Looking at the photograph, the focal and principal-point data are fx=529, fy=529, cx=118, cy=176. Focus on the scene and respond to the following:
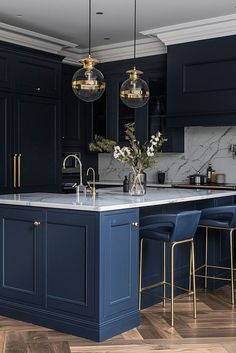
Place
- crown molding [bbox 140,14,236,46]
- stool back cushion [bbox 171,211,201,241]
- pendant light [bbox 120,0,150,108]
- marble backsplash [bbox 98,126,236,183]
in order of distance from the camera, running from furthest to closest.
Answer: marble backsplash [bbox 98,126,236,183] < crown molding [bbox 140,14,236,46] < pendant light [bbox 120,0,150,108] < stool back cushion [bbox 171,211,201,241]

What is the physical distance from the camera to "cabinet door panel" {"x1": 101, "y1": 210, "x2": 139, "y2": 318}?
3715mm

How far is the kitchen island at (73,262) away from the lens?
3705 mm

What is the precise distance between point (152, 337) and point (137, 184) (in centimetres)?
139

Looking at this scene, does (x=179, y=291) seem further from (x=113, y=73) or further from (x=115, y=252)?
(x=113, y=73)

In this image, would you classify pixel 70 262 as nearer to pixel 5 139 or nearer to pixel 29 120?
pixel 5 139

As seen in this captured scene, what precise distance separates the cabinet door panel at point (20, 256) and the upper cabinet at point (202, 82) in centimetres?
296

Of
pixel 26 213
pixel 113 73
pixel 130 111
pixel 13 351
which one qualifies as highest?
pixel 113 73

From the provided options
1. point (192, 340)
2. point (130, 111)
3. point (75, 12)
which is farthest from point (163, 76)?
point (192, 340)

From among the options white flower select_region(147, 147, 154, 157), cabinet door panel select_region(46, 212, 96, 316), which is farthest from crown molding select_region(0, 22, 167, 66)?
cabinet door panel select_region(46, 212, 96, 316)

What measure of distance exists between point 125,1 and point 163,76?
178 cm

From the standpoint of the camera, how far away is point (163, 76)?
691cm

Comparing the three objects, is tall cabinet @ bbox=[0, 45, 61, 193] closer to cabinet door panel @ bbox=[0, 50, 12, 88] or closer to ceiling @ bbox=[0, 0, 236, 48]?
cabinet door panel @ bbox=[0, 50, 12, 88]

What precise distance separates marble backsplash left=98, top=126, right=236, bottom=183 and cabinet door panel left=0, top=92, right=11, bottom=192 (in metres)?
2.20

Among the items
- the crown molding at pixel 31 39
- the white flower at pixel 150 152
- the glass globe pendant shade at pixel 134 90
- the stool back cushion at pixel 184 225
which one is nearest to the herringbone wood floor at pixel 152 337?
the stool back cushion at pixel 184 225
